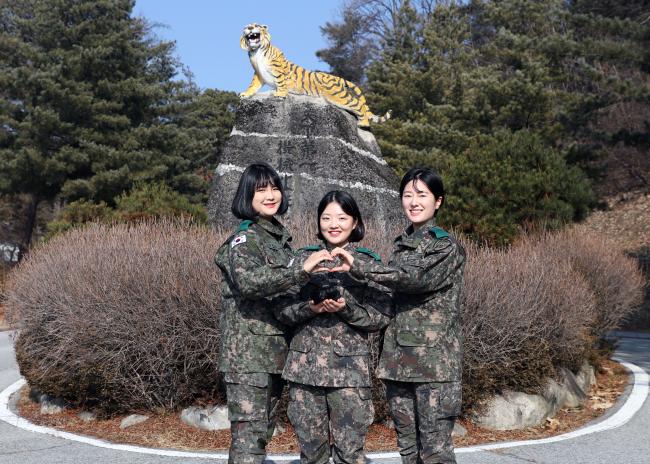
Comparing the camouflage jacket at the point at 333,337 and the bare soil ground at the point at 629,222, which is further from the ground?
the bare soil ground at the point at 629,222

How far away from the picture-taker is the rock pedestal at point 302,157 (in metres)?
9.57

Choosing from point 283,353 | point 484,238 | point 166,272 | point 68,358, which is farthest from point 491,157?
point 283,353

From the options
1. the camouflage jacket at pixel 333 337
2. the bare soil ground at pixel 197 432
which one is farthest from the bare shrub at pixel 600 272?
the camouflage jacket at pixel 333 337

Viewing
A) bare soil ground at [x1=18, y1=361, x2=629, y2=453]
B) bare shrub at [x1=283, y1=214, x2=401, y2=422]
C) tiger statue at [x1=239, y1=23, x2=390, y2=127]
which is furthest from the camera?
tiger statue at [x1=239, y1=23, x2=390, y2=127]

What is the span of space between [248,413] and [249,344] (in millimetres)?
311

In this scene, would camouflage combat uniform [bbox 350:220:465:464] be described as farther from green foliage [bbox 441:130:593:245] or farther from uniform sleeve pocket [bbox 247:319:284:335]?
green foliage [bbox 441:130:593:245]

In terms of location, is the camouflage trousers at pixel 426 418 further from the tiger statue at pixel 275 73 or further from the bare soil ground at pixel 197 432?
the tiger statue at pixel 275 73

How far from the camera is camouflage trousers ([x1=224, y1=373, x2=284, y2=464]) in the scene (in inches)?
122

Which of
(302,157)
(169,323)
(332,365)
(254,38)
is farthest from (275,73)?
(332,365)

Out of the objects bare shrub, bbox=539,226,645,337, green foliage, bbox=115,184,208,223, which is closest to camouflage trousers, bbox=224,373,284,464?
bare shrub, bbox=539,226,645,337

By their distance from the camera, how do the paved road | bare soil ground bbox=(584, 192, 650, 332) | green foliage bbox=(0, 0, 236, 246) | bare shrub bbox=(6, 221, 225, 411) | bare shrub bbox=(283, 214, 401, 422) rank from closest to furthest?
the paved road, bare shrub bbox=(283, 214, 401, 422), bare shrub bbox=(6, 221, 225, 411), green foliage bbox=(0, 0, 236, 246), bare soil ground bbox=(584, 192, 650, 332)

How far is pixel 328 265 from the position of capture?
2.93 m

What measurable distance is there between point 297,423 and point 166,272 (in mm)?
2834

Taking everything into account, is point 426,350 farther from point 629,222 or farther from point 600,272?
point 629,222
